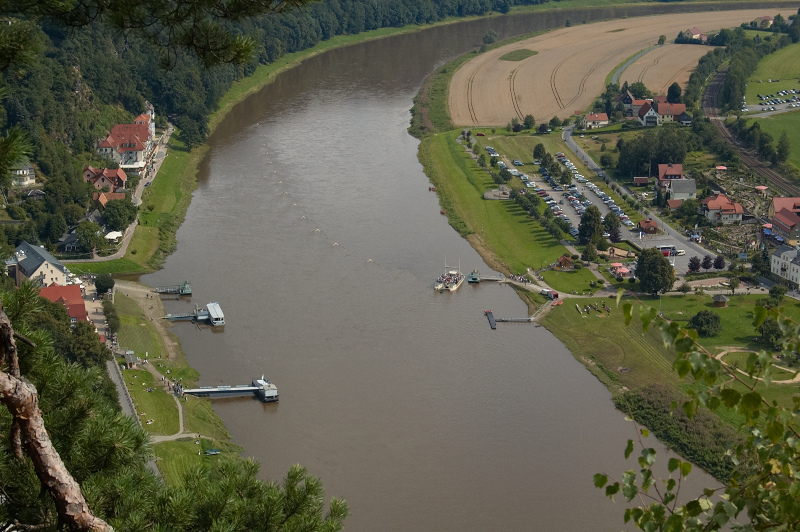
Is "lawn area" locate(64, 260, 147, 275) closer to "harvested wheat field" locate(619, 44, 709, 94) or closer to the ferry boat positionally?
the ferry boat

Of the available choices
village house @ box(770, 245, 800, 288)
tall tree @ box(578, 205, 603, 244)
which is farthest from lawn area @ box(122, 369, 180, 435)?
village house @ box(770, 245, 800, 288)

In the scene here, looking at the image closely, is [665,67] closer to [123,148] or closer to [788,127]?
[788,127]

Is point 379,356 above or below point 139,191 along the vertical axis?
below

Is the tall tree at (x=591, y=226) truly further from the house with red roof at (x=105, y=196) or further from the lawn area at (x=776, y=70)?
the lawn area at (x=776, y=70)

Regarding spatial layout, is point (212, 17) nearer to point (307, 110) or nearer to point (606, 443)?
point (606, 443)

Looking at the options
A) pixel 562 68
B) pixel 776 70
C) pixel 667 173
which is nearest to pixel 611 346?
pixel 667 173

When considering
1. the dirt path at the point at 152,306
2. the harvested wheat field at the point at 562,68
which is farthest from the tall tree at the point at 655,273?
the harvested wheat field at the point at 562,68

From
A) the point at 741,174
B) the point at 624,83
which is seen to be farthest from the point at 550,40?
the point at 741,174
